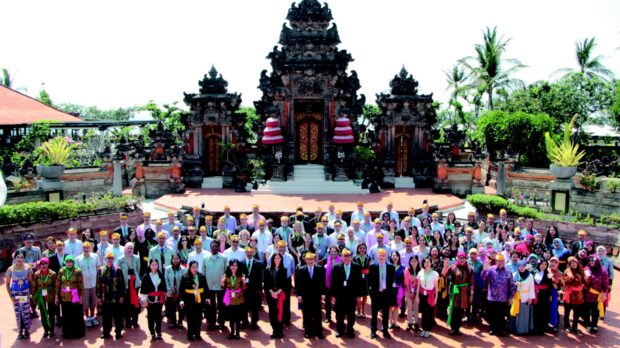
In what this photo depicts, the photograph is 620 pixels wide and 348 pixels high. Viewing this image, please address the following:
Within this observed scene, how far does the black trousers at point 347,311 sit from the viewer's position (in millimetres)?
10109

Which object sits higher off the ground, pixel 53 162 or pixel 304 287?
pixel 53 162

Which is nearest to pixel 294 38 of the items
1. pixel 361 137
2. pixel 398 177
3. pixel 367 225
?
pixel 361 137

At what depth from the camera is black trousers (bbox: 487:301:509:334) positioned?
1023 cm

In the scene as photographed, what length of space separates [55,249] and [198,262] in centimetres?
311

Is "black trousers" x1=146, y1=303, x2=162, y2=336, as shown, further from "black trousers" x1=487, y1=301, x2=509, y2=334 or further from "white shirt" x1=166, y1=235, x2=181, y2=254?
"black trousers" x1=487, y1=301, x2=509, y2=334

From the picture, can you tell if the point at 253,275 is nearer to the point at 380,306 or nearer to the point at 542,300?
the point at 380,306

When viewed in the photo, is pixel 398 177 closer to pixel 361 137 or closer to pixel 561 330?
pixel 361 137

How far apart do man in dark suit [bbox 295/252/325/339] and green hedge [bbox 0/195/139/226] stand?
9717 mm

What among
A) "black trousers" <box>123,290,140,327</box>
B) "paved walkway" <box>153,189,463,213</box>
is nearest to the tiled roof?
"paved walkway" <box>153,189,463,213</box>

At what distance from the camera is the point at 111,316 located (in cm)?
1008

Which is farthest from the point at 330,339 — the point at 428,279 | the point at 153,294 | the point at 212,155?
the point at 212,155

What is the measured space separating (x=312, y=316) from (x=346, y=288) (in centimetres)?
87

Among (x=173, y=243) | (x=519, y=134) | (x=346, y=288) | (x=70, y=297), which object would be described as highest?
(x=519, y=134)

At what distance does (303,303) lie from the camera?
10070mm
